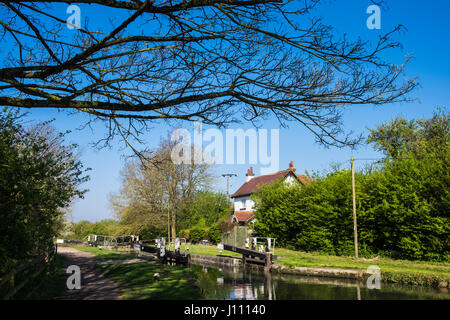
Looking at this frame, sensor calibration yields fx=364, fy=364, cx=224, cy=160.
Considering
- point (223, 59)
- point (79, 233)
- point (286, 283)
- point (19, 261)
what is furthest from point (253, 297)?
point (79, 233)

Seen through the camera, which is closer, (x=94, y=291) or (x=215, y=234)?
(x=94, y=291)

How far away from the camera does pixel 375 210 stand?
18656 mm

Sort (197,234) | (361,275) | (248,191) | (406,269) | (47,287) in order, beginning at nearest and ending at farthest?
(47,287)
(406,269)
(361,275)
(197,234)
(248,191)

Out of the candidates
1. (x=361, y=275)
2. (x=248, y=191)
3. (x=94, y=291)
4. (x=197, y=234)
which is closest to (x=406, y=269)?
(x=361, y=275)

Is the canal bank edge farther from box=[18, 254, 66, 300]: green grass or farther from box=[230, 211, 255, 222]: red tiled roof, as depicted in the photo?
box=[230, 211, 255, 222]: red tiled roof

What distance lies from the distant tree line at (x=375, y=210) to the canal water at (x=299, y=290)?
4503mm

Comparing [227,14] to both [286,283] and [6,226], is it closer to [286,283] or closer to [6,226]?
[6,226]

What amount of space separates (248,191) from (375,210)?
26.2m

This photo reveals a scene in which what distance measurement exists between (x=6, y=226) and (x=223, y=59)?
5464 millimetres

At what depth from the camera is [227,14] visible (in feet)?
19.2

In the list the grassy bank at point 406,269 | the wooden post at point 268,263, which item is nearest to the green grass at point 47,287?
the wooden post at point 268,263

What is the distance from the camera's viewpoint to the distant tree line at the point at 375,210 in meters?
16.2

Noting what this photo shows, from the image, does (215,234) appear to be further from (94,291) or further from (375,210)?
(94,291)

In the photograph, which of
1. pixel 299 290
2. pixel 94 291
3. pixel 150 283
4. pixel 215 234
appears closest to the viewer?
pixel 94 291
